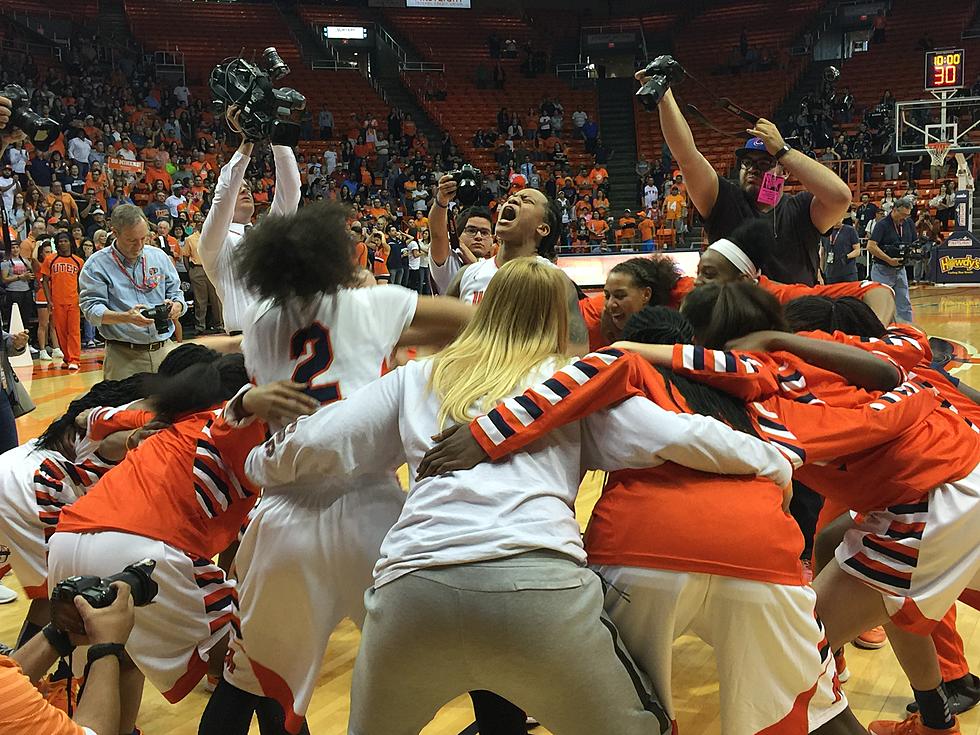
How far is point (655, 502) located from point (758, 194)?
2096mm

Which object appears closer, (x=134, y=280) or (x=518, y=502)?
(x=518, y=502)

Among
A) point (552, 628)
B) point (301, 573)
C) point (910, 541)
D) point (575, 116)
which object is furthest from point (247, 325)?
point (575, 116)

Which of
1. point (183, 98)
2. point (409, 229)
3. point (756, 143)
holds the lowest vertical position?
point (409, 229)

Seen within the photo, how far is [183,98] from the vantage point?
23625mm

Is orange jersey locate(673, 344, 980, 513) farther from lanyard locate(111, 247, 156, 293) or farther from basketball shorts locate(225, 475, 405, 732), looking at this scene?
lanyard locate(111, 247, 156, 293)

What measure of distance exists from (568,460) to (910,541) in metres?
1.20

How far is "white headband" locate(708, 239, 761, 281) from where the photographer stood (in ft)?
12.1

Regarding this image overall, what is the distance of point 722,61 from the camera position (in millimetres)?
29156

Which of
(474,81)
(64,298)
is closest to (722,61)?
(474,81)

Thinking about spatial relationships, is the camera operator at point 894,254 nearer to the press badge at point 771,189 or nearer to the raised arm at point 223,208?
the press badge at point 771,189

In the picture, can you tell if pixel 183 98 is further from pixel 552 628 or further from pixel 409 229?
pixel 552 628

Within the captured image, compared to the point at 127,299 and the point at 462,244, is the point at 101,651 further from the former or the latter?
the point at 127,299

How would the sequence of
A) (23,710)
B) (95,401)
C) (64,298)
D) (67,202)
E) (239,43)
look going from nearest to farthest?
(23,710)
(95,401)
(64,298)
(67,202)
(239,43)

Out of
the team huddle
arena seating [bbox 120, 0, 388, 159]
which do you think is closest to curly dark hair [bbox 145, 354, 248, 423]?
the team huddle
